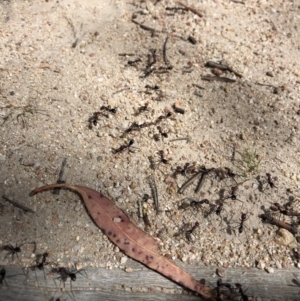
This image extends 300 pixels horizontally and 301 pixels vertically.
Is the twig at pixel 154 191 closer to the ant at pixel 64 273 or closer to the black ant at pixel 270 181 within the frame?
the ant at pixel 64 273

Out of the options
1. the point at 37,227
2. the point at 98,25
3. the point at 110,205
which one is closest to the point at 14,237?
the point at 37,227

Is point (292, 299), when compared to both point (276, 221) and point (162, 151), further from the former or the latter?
point (162, 151)

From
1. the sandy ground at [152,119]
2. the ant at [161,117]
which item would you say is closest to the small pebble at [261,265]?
the sandy ground at [152,119]

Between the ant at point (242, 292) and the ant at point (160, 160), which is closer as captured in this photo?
the ant at point (242, 292)

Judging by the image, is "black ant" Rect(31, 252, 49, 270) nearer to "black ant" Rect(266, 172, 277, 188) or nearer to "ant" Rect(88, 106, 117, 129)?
"ant" Rect(88, 106, 117, 129)

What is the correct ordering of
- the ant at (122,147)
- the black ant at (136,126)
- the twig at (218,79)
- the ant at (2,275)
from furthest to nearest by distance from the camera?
the twig at (218,79), the black ant at (136,126), the ant at (122,147), the ant at (2,275)

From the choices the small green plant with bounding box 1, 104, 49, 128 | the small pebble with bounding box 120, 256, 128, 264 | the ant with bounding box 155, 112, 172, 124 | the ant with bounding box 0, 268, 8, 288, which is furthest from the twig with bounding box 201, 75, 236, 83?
the ant with bounding box 0, 268, 8, 288

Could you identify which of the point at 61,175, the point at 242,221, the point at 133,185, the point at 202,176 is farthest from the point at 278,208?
the point at 61,175
